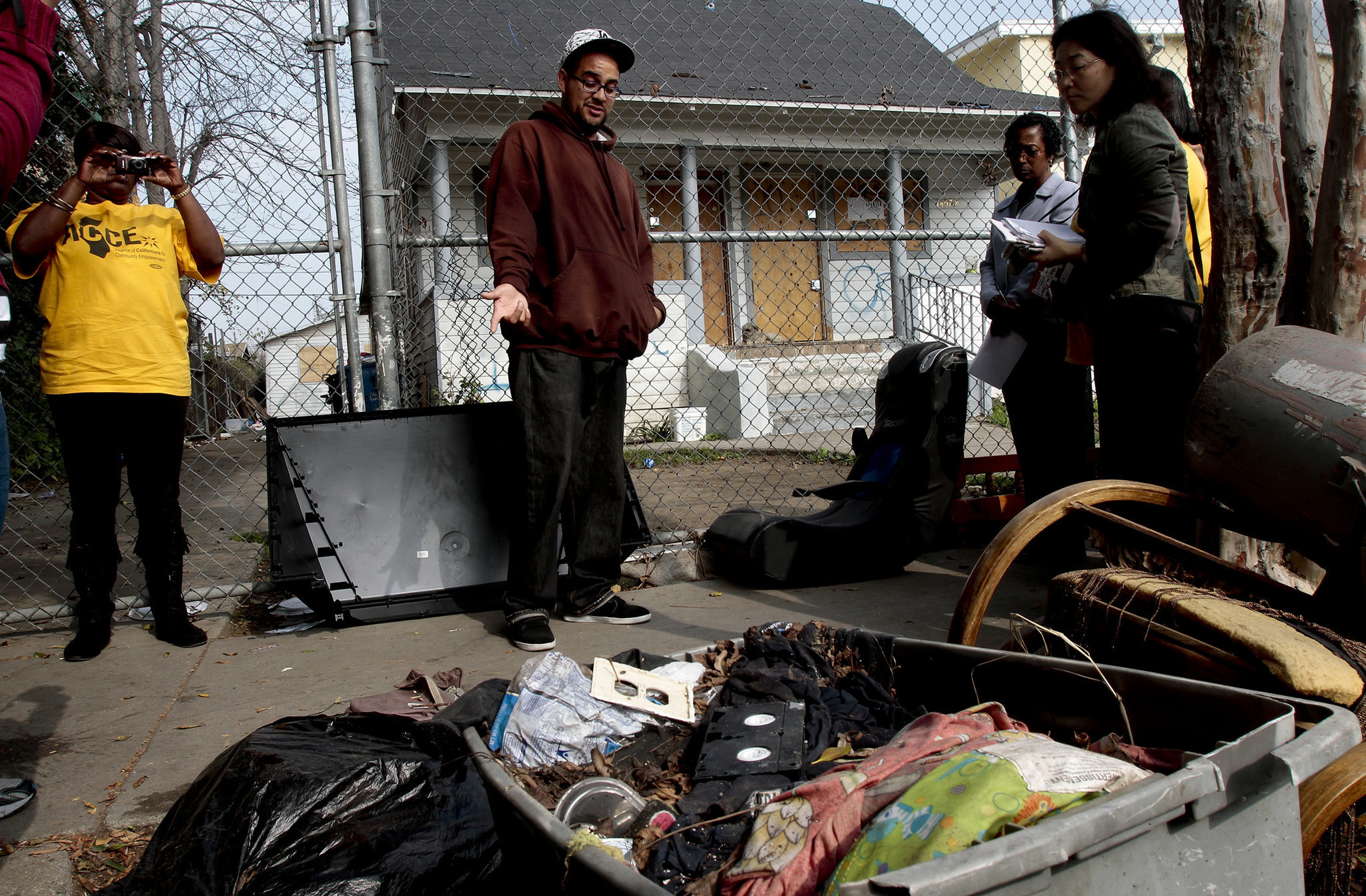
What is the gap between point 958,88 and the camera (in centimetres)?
1278

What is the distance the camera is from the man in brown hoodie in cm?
325

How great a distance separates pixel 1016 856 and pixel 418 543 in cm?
318

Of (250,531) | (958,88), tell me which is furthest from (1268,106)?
(958,88)

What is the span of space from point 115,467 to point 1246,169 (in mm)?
4028

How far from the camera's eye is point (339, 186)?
12.8 ft

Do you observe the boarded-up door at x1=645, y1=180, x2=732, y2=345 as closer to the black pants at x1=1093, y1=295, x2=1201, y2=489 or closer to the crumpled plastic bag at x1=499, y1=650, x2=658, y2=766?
the black pants at x1=1093, y1=295, x2=1201, y2=489

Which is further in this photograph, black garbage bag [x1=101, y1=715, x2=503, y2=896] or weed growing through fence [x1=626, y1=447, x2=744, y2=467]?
weed growing through fence [x1=626, y1=447, x2=744, y2=467]

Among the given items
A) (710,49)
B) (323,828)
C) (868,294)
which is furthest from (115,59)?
(868,294)

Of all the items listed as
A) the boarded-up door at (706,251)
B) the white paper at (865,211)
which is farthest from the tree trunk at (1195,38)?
the white paper at (865,211)

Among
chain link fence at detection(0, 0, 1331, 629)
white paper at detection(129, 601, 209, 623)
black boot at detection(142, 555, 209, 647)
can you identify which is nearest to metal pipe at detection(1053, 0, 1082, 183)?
chain link fence at detection(0, 0, 1331, 629)

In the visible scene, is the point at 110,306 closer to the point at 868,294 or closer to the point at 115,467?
the point at 115,467

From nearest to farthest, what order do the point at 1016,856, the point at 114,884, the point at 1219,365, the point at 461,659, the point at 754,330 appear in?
the point at 1016,856 < the point at 114,884 < the point at 1219,365 < the point at 461,659 < the point at 754,330

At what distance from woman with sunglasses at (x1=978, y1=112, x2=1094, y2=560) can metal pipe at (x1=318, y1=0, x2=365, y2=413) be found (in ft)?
9.32

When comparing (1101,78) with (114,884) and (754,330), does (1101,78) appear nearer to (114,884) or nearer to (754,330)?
(114,884)
